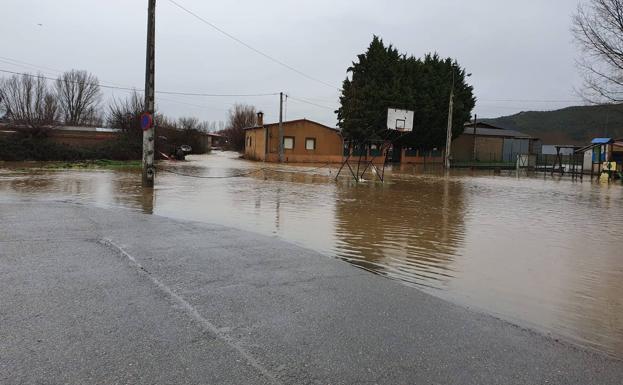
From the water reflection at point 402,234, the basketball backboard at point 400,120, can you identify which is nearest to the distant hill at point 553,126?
the basketball backboard at point 400,120

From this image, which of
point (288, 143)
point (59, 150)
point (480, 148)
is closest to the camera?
point (59, 150)

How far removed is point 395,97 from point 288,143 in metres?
11.5

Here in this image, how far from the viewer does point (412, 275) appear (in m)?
6.62

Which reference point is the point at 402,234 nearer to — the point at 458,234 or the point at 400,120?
the point at 458,234

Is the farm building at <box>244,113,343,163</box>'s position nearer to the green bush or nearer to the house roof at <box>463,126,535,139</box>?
the green bush

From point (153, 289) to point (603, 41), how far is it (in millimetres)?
19133

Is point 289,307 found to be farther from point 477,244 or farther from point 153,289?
point 477,244

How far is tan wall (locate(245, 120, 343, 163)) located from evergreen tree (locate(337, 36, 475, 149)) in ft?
7.93

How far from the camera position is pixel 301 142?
5006cm

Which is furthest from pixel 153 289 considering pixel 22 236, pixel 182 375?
pixel 22 236

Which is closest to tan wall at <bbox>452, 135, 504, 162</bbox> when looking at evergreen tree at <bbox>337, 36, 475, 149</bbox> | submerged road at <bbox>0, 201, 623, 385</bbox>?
evergreen tree at <bbox>337, 36, 475, 149</bbox>

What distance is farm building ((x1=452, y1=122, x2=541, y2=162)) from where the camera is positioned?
5956 centimetres

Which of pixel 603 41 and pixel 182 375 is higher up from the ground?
pixel 603 41

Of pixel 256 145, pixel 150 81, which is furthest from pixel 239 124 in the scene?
pixel 150 81
